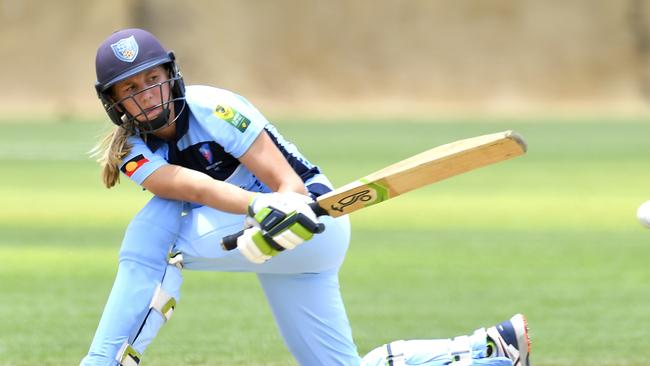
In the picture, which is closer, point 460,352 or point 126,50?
point 126,50

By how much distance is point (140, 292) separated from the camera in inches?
202

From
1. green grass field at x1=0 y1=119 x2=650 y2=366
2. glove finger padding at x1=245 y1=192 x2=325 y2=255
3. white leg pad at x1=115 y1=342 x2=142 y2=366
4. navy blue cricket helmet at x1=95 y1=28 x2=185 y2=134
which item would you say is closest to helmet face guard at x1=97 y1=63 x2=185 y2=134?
navy blue cricket helmet at x1=95 y1=28 x2=185 y2=134

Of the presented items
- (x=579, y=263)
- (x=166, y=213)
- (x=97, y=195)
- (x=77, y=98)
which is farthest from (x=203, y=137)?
(x=77, y=98)

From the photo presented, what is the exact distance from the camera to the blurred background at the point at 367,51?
58.0 meters

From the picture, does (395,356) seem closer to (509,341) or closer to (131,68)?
(509,341)

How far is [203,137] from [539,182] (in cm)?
1581

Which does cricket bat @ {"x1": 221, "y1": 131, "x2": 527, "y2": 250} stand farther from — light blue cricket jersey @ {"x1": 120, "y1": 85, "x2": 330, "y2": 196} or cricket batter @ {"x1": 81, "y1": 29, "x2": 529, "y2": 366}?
light blue cricket jersey @ {"x1": 120, "y1": 85, "x2": 330, "y2": 196}

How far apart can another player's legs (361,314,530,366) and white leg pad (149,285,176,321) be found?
935 millimetres

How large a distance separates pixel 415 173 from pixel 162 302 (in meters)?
1.19

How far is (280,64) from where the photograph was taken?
59.9m

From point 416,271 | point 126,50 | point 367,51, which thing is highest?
point 367,51

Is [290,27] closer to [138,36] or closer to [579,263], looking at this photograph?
[579,263]

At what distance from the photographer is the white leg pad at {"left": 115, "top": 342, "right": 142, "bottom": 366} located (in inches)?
200

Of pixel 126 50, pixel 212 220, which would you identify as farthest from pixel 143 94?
pixel 212 220
